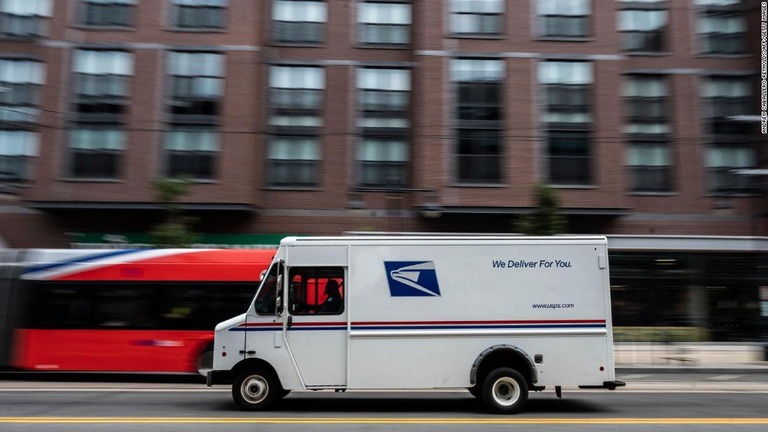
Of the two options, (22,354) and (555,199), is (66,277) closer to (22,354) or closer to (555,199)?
(22,354)

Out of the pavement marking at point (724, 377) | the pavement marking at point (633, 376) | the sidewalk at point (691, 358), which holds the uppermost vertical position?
the sidewalk at point (691, 358)

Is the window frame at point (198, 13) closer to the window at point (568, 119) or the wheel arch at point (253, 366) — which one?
the window at point (568, 119)

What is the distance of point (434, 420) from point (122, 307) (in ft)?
31.4

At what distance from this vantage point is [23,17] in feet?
80.8

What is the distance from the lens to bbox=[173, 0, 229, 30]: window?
2442 cm

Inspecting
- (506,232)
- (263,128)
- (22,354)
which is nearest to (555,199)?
(506,232)

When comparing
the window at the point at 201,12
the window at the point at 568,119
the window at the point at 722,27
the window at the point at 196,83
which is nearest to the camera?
the window at the point at 568,119

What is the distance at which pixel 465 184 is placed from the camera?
78.2 ft

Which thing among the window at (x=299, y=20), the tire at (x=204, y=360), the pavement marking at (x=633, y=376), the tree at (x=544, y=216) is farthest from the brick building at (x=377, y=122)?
the tire at (x=204, y=360)

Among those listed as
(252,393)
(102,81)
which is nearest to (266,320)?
(252,393)

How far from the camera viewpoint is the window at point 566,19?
2452cm

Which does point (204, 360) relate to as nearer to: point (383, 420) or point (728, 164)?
point (383, 420)

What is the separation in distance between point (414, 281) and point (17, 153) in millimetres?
20284

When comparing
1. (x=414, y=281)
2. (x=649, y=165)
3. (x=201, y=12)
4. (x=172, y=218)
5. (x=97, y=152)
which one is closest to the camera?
Result: (x=414, y=281)
